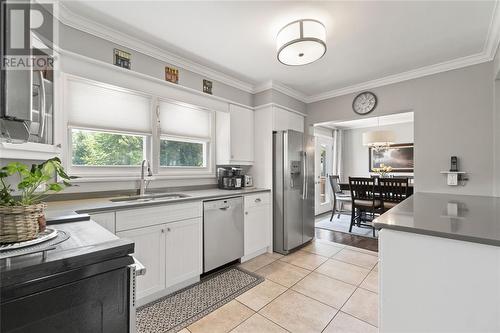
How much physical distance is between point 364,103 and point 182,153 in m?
2.76

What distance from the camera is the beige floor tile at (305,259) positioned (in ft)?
8.93

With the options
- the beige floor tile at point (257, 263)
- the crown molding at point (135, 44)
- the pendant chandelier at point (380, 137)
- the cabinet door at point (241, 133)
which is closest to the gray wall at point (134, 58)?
the crown molding at point (135, 44)

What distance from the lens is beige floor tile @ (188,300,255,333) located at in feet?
5.41

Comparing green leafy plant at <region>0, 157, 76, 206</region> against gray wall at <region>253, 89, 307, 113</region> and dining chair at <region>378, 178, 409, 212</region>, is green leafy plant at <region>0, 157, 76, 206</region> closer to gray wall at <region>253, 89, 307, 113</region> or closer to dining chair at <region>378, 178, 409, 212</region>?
gray wall at <region>253, 89, 307, 113</region>

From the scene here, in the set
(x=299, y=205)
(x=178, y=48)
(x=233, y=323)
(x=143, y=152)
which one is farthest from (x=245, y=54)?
(x=233, y=323)

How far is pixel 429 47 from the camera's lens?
7.67 ft

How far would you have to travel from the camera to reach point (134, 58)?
7.47 feet

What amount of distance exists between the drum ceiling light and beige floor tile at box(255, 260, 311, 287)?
2239mm

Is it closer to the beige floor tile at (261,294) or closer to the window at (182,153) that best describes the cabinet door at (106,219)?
the window at (182,153)

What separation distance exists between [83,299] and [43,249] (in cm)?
24

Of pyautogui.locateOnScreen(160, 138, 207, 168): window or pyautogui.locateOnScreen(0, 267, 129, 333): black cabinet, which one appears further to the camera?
pyautogui.locateOnScreen(160, 138, 207, 168): window

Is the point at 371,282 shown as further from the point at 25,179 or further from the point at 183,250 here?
the point at 25,179

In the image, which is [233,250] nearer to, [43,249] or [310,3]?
[43,249]

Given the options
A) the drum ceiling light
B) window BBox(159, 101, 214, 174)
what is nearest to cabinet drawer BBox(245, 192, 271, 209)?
window BBox(159, 101, 214, 174)
